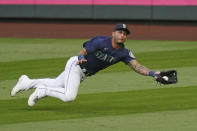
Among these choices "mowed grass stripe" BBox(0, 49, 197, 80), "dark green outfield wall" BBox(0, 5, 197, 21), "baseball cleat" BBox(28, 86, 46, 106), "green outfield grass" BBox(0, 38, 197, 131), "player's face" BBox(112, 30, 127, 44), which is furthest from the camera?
"dark green outfield wall" BBox(0, 5, 197, 21)

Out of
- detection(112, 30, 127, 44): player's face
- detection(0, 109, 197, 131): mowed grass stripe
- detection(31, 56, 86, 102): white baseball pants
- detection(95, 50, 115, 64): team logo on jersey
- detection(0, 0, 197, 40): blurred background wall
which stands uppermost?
detection(112, 30, 127, 44): player's face

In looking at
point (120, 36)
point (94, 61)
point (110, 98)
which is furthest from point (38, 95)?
point (110, 98)

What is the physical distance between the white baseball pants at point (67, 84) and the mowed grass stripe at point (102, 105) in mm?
251

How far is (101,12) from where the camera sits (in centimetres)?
2053

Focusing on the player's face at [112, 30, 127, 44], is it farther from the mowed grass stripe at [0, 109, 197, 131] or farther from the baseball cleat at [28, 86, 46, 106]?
the baseball cleat at [28, 86, 46, 106]

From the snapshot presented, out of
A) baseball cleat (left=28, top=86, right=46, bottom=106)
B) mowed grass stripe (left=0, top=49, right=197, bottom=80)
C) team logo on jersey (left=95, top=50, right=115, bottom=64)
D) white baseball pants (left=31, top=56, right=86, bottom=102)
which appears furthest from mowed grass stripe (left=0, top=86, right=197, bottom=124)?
mowed grass stripe (left=0, top=49, right=197, bottom=80)

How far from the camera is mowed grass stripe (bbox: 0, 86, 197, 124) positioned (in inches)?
389

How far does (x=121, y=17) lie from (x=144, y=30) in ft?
2.47

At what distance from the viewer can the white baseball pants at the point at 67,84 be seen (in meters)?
10.1

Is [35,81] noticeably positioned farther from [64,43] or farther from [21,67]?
[64,43]

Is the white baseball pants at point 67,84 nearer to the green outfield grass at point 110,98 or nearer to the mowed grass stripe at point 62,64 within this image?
the green outfield grass at point 110,98

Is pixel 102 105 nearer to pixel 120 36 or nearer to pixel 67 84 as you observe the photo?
pixel 67 84

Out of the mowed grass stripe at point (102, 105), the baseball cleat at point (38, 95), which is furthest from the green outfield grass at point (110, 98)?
the baseball cleat at point (38, 95)

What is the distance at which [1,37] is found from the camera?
20875 mm
